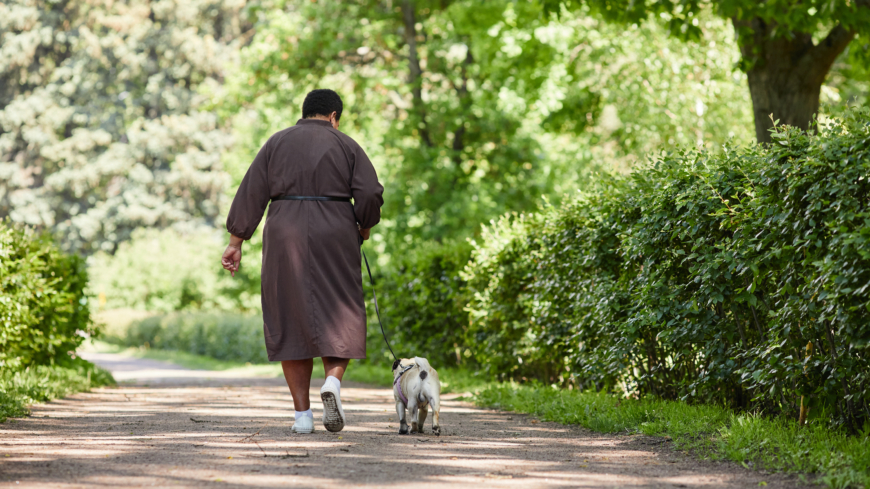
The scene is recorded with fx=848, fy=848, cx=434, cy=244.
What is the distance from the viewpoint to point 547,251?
768 cm

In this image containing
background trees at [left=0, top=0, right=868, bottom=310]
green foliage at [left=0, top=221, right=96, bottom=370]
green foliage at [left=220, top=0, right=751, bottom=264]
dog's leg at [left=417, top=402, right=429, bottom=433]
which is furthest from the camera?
green foliage at [left=220, top=0, right=751, bottom=264]

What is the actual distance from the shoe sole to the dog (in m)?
0.54

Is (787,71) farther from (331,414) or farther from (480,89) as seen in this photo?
(480,89)

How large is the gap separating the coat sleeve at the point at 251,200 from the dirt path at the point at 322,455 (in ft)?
4.33

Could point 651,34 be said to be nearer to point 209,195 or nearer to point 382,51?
point 382,51

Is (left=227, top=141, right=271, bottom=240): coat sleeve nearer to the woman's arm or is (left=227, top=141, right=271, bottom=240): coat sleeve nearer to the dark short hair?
the woman's arm

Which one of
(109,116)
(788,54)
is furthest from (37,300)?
(109,116)

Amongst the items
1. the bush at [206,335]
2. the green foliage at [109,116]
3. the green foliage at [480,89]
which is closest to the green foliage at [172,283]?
the bush at [206,335]

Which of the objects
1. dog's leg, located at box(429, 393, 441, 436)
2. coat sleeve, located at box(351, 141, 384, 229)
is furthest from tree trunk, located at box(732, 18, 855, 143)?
dog's leg, located at box(429, 393, 441, 436)

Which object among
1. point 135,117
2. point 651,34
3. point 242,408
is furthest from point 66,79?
point 242,408

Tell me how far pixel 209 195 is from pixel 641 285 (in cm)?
4371

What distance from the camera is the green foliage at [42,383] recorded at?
21.2ft

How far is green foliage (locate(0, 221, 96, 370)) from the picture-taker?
25.9ft

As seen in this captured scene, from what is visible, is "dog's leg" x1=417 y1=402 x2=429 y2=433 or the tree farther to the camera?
the tree
